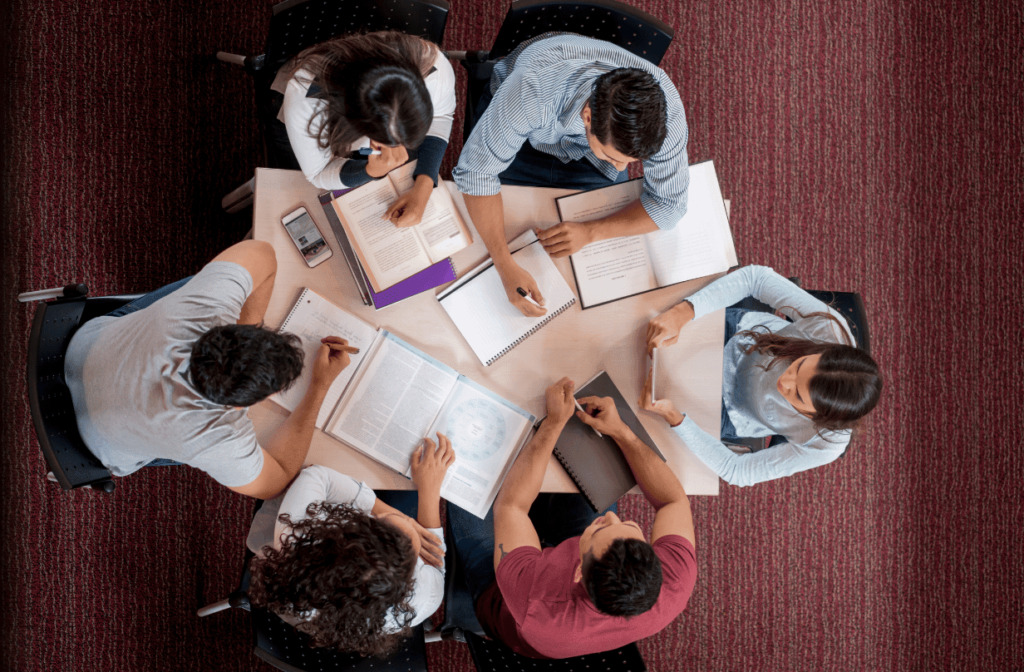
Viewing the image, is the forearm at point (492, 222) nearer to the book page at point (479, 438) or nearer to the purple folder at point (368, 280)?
the purple folder at point (368, 280)

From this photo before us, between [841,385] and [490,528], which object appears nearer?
[841,385]

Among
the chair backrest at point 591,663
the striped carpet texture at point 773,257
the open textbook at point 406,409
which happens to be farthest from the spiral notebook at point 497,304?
the striped carpet texture at point 773,257

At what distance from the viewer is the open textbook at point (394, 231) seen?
1.35m

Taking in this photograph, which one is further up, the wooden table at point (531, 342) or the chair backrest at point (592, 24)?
the chair backrest at point (592, 24)

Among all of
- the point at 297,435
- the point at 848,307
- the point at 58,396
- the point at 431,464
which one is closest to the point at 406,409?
the point at 431,464

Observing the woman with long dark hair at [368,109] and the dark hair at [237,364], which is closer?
the dark hair at [237,364]

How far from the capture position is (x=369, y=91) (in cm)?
117

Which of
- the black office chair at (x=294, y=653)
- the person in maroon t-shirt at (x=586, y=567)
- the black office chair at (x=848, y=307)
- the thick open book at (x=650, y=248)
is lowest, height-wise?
the black office chair at (x=294, y=653)

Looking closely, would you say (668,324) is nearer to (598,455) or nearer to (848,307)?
(598,455)

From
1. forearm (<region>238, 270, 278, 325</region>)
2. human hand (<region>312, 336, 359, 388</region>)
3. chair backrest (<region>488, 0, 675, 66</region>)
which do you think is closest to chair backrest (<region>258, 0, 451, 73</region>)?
chair backrest (<region>488, 0, 675, 66</region>)

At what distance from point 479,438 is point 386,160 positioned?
2.19 feet

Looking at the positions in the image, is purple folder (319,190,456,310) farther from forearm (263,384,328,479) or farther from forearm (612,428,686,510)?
forearm (612,428,686,510)

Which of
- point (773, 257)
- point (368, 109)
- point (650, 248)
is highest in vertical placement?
point (368, 109)

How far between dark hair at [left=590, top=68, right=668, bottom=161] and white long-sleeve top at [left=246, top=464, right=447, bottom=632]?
3.10 ft
